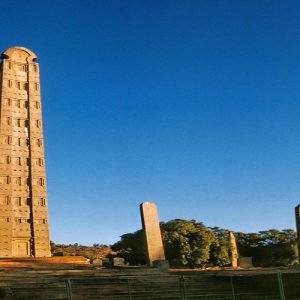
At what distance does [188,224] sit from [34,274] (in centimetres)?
3149

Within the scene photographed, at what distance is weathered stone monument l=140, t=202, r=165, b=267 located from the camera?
20.0 m

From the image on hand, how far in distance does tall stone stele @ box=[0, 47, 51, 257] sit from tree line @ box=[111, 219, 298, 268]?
9.27 metres

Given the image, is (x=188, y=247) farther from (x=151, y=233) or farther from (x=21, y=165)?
(x=151, y=233)

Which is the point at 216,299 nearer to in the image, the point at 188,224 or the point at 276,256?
the point at 188,224

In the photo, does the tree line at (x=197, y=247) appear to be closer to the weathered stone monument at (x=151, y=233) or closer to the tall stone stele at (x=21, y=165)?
the tall stone stele at (x=21, y=165)

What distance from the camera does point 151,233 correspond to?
20.1m

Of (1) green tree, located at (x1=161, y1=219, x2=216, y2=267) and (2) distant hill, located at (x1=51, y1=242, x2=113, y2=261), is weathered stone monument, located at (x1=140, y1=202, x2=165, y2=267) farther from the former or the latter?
(2) distant hill, located at (x1=51, y1=242, x2=113, y2=261)

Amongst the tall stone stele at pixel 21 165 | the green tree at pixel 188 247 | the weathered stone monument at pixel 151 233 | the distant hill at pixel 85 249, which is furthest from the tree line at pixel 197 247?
the weathered stone monument at pixel 151 233

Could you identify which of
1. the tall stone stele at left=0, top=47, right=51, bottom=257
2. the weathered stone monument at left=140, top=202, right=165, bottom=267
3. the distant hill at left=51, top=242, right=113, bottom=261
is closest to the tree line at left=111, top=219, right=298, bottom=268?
the distant hill at left=51, top=242, right=113, bottom=261

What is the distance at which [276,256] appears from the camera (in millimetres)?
54469

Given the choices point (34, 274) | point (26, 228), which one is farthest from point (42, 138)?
point (34, 274)

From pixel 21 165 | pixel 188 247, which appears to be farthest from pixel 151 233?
pixel 188 247

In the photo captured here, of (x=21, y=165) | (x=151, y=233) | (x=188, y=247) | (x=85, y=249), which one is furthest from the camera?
(x=85, y=249)

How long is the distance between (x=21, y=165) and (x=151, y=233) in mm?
17828
